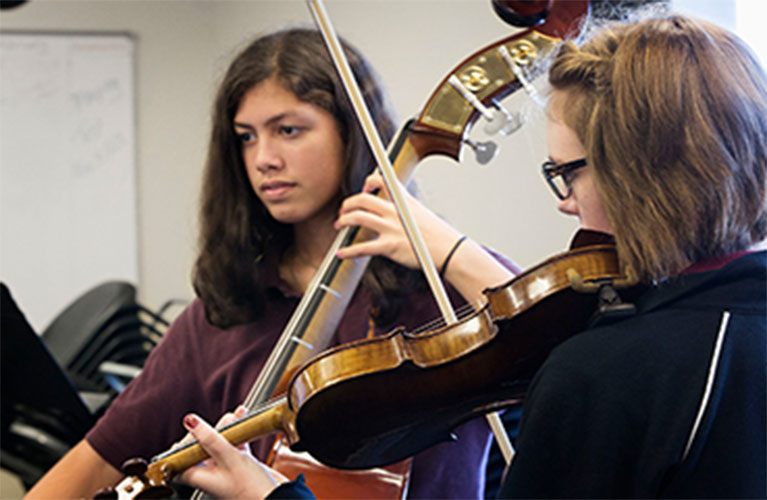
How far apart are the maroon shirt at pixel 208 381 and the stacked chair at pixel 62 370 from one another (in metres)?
0.24

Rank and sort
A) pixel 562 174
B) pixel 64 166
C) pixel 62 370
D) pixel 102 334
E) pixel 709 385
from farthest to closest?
pixel 64 166, pixel 102 334, pixel 62 370, pixel 562 174, pixel 709 385

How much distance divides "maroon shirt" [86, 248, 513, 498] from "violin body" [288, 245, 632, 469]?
35cm

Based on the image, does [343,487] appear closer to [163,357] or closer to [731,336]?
[163,357]

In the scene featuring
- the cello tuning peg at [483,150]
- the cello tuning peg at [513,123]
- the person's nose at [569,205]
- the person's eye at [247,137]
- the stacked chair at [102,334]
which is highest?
the person's eye at [247,137]

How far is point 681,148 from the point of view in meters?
0.74

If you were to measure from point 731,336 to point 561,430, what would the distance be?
145mm

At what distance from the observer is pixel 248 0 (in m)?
3.21

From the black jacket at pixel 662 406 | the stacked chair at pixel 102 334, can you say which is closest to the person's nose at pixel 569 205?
the black jacket at pixel 662 406

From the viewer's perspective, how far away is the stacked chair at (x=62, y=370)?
147 centimetres

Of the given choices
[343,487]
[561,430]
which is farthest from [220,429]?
[561,430]

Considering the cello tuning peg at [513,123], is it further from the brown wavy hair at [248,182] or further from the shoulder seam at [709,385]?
the shoulder seam at [709,385]

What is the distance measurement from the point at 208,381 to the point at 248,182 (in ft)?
1.02

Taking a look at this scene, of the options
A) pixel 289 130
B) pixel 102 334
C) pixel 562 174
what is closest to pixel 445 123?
pixel 289 130

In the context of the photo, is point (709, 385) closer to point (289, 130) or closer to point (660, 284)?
point (660, 284)
